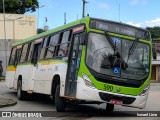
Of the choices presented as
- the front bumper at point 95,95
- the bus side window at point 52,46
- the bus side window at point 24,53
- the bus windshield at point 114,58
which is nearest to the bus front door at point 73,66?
the front bumper at point 95,95

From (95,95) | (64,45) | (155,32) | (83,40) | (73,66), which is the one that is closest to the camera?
(95,95)

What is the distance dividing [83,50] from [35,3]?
5926 centimetres

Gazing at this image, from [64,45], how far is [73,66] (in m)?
1.38

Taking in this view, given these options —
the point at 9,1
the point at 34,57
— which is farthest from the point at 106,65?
the point at 9,1

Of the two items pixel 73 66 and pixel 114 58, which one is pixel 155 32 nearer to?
pixel 73 66

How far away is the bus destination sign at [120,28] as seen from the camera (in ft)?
43.6

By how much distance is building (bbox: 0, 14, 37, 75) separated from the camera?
53094 millimetres

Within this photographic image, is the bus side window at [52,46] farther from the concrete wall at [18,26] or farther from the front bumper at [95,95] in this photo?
the concrete wall at [18,26]

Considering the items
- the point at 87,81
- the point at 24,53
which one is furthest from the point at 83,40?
the point at 24,53

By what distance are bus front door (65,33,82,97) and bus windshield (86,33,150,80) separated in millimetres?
483

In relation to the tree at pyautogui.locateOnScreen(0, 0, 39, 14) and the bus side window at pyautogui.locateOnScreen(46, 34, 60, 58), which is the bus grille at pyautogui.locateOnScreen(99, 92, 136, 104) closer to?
the bus side window at pyautogui.locateOnScreen(46, 34, 60, 58)

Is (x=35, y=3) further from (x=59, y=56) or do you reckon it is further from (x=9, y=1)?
(x=59, y=56)

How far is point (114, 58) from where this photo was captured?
13.2 metres

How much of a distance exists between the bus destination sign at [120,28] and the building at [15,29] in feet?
131
